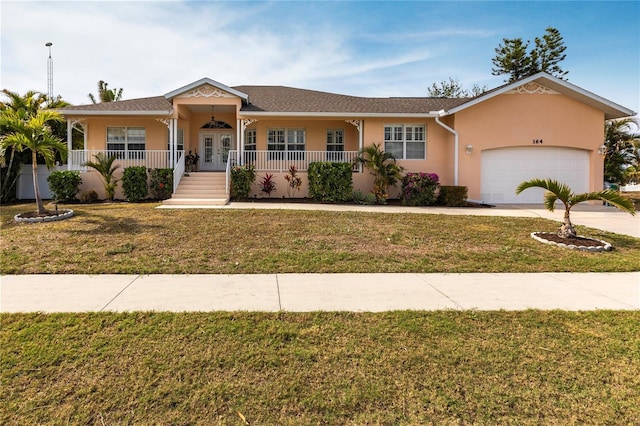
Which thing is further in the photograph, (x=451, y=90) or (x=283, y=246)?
(x=451, y=90)

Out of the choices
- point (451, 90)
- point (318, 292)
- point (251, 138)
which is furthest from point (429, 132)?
point (451, 90)

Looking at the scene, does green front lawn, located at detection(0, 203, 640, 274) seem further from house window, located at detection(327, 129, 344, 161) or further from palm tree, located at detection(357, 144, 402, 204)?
house window, located at detection(327, 129, 344, 161)

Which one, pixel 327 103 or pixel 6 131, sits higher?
pixel 327 103

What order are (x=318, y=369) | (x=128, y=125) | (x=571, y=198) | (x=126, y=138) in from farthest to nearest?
1. (x=126, y=138)
2. (x=128, y=125)
3. (x=571, y=198)
4. (x=318, y=369)

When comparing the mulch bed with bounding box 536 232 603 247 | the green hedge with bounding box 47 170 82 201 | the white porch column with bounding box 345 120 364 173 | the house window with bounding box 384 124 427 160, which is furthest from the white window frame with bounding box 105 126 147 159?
the mulch bed with bounding box 536 232 603 247


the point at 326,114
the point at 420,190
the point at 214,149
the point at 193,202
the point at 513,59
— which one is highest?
the point at 513,59

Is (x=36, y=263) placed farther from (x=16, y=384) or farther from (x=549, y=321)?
(x=549, y=321)

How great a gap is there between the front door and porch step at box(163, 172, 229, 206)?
285cm

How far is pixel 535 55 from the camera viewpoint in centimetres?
3020

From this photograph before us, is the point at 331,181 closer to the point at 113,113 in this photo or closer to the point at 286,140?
the point at 286,140

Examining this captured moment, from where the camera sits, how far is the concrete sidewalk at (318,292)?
13.9 feet

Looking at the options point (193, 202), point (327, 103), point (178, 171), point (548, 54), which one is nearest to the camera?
point (193, 202)

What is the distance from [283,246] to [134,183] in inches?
375

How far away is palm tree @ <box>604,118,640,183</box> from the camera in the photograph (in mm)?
20078
